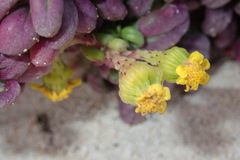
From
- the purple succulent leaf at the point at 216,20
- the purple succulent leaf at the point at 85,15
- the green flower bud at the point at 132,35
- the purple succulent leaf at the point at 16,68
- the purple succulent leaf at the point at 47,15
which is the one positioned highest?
the purple succulent leaf at the point at 47,15

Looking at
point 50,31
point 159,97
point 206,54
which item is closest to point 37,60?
point 50,31

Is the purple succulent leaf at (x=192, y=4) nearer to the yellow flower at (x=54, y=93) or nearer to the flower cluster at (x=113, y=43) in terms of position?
the flower cluster at (x=113, y=43)

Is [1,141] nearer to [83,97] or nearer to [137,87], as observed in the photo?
[83,97]

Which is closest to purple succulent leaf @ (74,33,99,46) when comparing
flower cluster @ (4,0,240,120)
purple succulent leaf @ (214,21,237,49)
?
flower cluster @ (4,0,240,120)

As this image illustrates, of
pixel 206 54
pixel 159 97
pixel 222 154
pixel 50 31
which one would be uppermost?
pixel 50 31

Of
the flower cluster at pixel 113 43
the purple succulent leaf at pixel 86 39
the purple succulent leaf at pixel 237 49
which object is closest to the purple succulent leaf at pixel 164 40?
the flower cluster at pixel 113 43

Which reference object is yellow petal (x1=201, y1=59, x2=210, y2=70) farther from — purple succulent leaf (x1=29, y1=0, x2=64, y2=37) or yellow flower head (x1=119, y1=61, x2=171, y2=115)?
purple succulent leaf (x1=29, y1=0, x2=64, y2=37)
